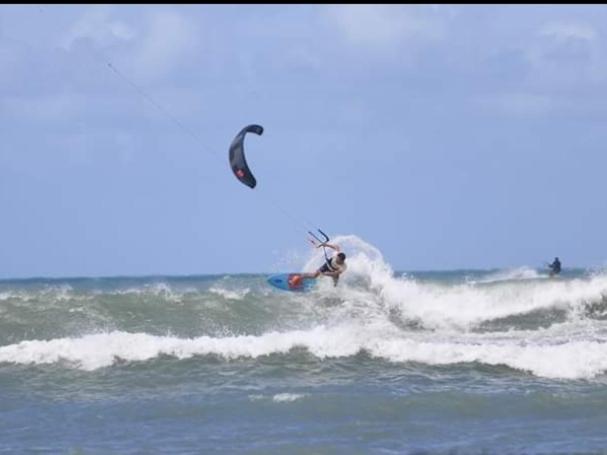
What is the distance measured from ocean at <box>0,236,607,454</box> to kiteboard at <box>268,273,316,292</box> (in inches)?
27.4

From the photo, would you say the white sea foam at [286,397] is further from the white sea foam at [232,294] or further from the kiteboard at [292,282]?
the white sea foam at [232,294]

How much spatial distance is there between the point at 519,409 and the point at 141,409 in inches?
179

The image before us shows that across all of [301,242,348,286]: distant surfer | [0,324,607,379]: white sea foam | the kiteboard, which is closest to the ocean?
[0,324,607,379]: white sea foam

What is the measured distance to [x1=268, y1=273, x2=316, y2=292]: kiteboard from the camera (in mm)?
18938

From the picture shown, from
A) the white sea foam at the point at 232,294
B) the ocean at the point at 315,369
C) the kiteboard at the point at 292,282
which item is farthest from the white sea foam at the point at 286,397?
the white sea foam at the point at 232,294

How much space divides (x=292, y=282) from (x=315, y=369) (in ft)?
13.9

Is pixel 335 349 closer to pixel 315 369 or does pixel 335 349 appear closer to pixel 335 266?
pixel 315 369

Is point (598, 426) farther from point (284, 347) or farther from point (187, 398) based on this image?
point (284, 347)

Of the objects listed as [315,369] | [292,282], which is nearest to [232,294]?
[292,282]

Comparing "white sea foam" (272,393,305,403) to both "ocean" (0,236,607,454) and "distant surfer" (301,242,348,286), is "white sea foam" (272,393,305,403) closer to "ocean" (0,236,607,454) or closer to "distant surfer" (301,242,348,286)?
"ocean" (0,236,607,454)

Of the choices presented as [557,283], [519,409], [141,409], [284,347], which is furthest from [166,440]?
[557,283]

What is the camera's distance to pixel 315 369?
15.0 meters

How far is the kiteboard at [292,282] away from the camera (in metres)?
18.9

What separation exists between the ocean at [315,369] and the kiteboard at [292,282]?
70cm
